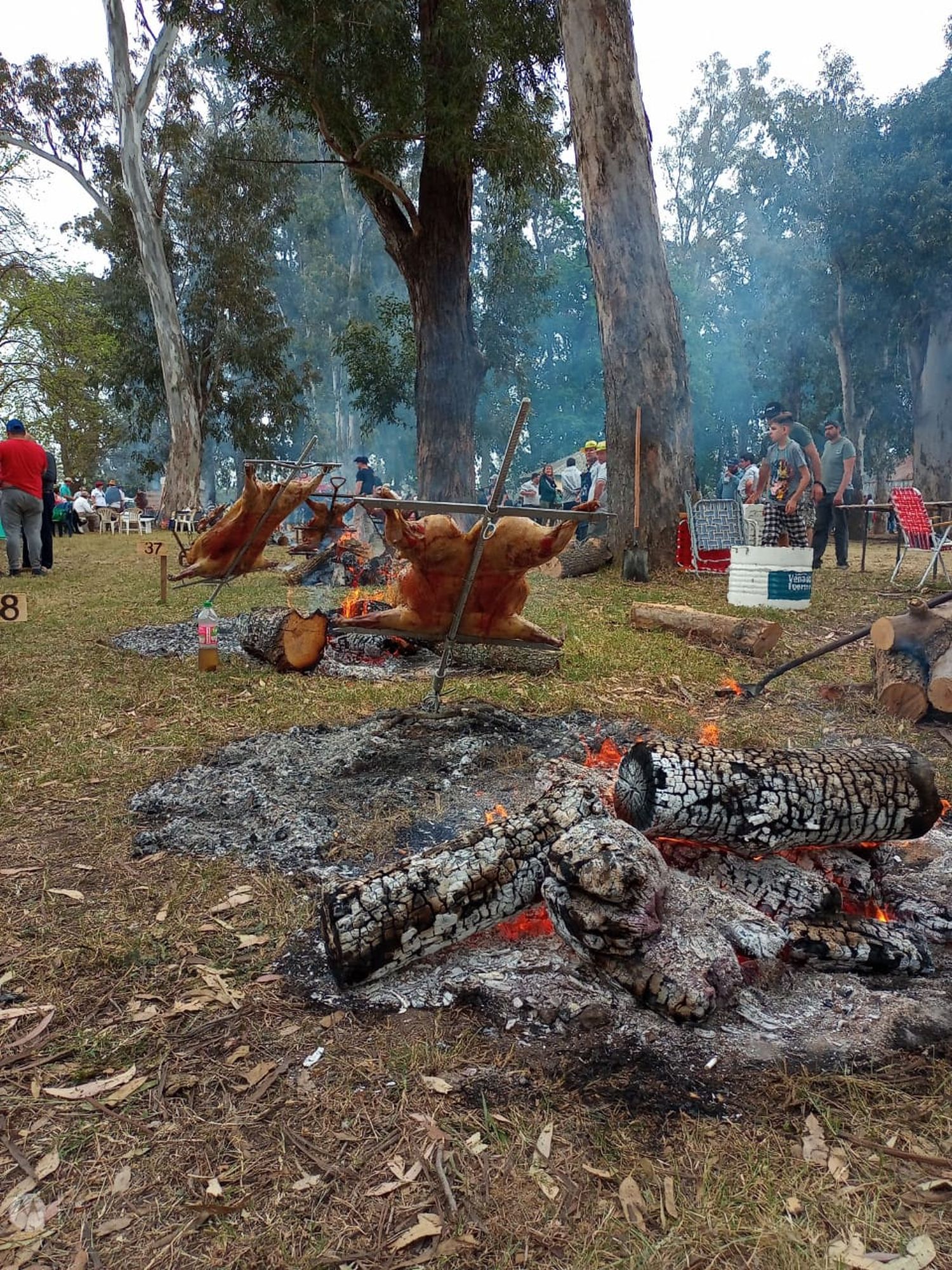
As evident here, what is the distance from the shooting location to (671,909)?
2.39 meters

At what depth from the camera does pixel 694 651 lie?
680cm

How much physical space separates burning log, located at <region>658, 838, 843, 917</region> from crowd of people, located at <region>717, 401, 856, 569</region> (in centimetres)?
731

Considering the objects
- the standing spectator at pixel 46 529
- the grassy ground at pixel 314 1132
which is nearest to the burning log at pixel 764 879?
the grassy ground at pixel 314 1132

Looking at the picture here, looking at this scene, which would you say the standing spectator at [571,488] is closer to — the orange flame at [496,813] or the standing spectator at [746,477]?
the standing spectator at [746,477]

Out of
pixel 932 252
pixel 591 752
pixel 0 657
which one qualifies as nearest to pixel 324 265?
pixel 932 252

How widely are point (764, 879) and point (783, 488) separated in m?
8.10

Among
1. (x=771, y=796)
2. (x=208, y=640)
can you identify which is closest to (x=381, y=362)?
(x=208, y=640)

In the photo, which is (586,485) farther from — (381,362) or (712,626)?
(712,626)

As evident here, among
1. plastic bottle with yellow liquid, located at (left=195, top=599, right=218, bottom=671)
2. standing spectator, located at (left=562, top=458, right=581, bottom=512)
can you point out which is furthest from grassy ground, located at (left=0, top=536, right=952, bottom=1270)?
standing spectator, located at (left=562, top=458, right=581, bottom=512)

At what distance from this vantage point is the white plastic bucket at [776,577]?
855 cm

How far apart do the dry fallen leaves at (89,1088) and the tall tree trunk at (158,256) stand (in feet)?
84.7

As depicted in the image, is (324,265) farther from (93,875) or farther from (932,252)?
(93,875)

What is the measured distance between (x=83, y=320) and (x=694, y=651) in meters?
24.7

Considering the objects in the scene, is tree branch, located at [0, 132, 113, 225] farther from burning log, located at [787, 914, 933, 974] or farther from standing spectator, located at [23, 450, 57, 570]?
burning log, located at [787, 914, 933, 974]
